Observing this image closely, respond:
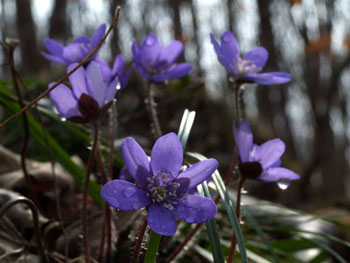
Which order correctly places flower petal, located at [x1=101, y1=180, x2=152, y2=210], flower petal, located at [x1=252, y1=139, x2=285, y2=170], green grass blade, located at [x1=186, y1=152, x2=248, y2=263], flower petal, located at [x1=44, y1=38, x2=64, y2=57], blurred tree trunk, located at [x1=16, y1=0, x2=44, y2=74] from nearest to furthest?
flower petal, located at [x1=101, y1=180, x2=152, y2=210] < green grass blade, located at [x1=186, y1=152, x2=248, y2=263] < flower petal, located at [x1=252, y1=139, x2=285, y2=170] < flower petal, located at [x1=44, y1=38, x2=64, y2=57] < blurred tree trunk, located at [x1=16, y1=0, x2=44, y2=74]

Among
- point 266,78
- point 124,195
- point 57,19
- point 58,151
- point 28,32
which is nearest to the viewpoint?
point 124,195

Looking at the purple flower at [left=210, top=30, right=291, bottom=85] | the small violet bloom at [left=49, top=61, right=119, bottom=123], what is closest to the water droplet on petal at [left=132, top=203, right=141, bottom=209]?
the small violet bloom at [left=49, top=61, right=119, bottom=123]

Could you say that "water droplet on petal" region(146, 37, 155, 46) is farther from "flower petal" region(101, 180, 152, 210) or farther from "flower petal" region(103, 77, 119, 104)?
"flower petal" region(101, 180, 152, 210)

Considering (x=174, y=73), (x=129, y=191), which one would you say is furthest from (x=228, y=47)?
(x=129, y=191)

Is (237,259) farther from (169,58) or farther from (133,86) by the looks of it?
(133,86)

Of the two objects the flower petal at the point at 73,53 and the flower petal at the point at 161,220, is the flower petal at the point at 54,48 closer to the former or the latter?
the flower petal at the point at 73,53

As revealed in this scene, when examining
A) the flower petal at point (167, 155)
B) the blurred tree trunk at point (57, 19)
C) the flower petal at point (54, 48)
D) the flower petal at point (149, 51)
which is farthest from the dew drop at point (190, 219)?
the blurred tree trunk at point (57, 19)

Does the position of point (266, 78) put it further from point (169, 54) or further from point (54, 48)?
point (54, 48)
